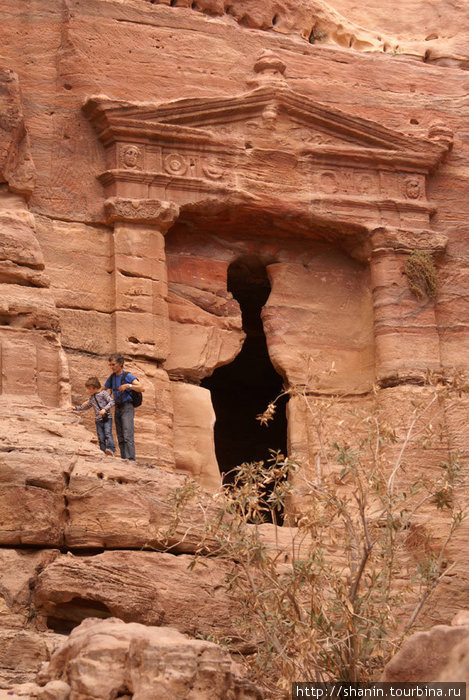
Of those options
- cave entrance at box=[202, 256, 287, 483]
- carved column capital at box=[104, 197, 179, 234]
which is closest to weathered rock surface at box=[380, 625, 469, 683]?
carved column capital at box=[104, 197, 179, 234]

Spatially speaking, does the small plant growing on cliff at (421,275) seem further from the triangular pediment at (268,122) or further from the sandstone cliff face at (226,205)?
the triangular pediment at (268,122)

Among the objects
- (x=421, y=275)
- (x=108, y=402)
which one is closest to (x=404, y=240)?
(x=421, y=275)

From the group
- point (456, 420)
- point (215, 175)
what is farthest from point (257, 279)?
point (456, 420)

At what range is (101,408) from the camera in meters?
13.6

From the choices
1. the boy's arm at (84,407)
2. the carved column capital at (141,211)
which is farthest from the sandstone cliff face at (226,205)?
the boy's arm at (84,407)

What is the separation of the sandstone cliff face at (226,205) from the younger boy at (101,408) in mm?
424

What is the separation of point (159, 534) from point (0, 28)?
823 centimetres

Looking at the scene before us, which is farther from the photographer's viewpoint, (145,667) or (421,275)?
(421,275)

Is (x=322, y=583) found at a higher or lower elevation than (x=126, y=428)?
lower

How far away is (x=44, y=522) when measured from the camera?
34.8 feet

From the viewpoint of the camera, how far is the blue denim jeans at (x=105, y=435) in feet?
45.0

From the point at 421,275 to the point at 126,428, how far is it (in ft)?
16.5

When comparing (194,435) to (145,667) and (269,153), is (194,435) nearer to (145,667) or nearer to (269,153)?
(269,153)

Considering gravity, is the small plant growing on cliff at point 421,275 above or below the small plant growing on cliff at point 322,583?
above
